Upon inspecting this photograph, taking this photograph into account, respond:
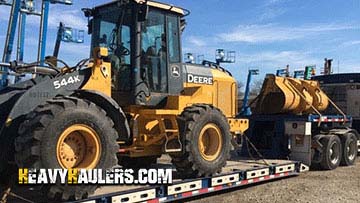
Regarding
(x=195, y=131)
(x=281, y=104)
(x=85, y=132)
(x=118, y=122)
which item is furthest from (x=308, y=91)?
(x=85, y=132)

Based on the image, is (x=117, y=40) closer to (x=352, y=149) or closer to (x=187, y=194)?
(x=187, y=194)

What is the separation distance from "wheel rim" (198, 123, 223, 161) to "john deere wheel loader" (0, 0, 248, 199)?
0.02 metres

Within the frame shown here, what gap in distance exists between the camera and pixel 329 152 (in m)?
11.9

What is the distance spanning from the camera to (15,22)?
25328 millimetres

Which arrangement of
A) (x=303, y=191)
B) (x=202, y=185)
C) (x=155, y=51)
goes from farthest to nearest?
1. (x=303, y=191)
2. (x=155, y=51)
3. (x=202, y=185)

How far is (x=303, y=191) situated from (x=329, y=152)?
3393 mm

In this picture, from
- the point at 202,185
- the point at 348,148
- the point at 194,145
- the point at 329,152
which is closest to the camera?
the point at 194,145

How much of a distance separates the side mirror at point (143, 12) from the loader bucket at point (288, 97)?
5.68 meters

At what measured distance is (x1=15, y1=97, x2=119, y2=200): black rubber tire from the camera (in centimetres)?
534

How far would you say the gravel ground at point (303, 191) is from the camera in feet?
26.8

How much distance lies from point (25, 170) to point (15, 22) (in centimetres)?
2186

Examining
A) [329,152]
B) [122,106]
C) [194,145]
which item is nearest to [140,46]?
[122,106]

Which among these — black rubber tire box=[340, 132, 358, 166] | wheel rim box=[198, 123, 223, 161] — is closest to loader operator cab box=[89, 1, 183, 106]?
wheel rim box=[198, 123, 223, 161]

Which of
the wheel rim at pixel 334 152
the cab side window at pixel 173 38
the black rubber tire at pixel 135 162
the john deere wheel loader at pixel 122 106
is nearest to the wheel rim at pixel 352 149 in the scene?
the wheel rim at pixel 334 152
